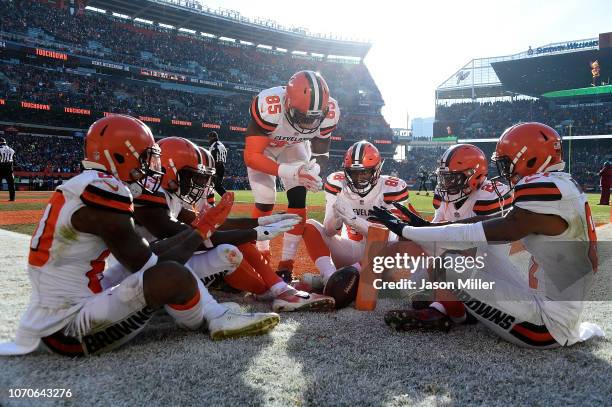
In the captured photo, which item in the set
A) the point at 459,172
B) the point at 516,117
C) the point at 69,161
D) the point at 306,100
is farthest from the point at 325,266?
the point at 516,117

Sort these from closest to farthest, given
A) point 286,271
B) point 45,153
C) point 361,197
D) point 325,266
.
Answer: point 325,266 → point 286,271 → point 361,197 → point 45,153

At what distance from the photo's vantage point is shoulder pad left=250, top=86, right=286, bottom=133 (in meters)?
5.09

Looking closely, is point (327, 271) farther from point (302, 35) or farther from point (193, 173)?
point (302, 35)

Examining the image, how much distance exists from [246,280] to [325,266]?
2.89 feet

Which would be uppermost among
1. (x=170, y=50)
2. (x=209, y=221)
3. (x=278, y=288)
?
(x=170, y=50)

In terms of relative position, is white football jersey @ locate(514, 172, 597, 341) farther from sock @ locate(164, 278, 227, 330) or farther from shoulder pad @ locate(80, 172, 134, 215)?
shoulder pad @ locate(80, 172, 134, 215)

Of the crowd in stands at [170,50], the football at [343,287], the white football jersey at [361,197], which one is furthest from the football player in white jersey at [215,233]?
the crowd in stands at [170,50]

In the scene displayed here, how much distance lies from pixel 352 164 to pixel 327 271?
109 cm

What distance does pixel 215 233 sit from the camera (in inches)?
149

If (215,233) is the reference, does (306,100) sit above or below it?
above

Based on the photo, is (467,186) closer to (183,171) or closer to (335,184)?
(335,184)

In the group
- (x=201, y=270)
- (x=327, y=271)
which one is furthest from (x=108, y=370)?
(x=327, y=271)

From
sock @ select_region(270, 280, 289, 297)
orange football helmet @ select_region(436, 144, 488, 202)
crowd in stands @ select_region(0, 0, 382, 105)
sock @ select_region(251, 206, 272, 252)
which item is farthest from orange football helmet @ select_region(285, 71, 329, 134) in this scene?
crowd in stands @ select_region(0, 0, 382, 105)

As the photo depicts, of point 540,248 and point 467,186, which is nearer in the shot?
point 540,248
